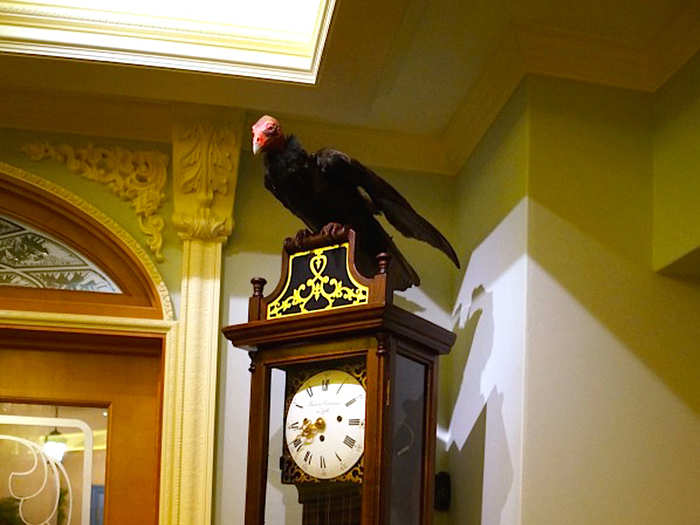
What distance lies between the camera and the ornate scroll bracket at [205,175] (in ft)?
8.80

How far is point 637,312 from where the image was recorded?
2363mm

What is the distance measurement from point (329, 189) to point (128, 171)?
0.66m

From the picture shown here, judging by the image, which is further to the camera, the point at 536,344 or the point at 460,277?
the point at 460,277

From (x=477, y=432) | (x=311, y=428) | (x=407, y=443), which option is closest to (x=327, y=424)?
(x=311, y=428)

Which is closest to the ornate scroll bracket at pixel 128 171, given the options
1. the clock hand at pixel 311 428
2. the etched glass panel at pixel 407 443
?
the clock hand at pixel 311 428

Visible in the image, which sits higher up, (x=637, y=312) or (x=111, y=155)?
(x=111, y=155)

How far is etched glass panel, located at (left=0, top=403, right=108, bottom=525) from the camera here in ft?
8.57

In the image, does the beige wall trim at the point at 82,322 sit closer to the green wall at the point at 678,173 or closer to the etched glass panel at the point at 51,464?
the etched glass panel at the point at 51,464

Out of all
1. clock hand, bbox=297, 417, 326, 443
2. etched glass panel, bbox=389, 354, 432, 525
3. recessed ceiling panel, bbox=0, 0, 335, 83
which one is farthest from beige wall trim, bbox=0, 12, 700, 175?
clock hand, bbox=297, 417, 326, 443

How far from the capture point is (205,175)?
2689 millimetres

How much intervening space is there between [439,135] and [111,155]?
856 millimetres

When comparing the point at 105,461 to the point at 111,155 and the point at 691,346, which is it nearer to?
the point at 111,155

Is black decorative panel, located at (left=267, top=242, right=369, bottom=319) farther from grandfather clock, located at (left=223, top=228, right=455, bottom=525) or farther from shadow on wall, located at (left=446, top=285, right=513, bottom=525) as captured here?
shadow on wall, located at (left=446, top=285, right=513, bottom=525)

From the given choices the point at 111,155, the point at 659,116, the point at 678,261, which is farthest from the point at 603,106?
the point at 111,155
